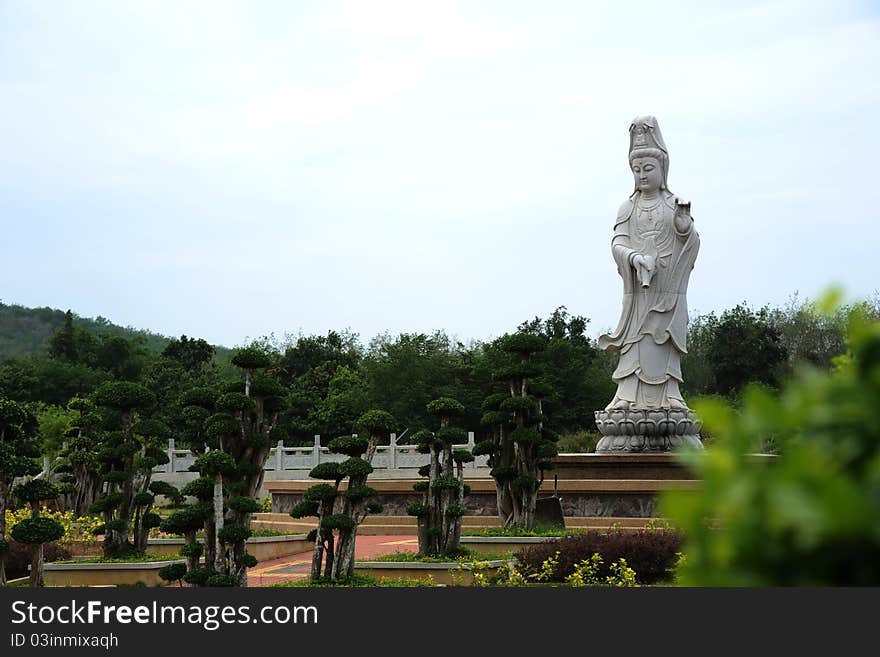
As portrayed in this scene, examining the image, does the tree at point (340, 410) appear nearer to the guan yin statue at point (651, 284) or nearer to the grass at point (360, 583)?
the guan yin statue at point (651, 284)

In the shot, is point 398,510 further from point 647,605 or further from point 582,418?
point 582,418

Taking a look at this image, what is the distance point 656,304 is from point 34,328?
187 ft

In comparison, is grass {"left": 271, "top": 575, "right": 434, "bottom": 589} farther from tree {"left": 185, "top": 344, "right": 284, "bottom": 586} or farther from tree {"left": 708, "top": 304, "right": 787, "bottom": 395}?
tree {"left": 708, "top": 304, "right": 787, "bottom": 395}

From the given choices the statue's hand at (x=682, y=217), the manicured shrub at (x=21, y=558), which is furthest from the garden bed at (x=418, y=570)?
the statue's hand at (x=682, y=217)

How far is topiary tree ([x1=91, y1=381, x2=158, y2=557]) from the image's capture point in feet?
36.2

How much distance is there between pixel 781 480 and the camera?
1080mm

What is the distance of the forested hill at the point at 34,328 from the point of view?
6164cm

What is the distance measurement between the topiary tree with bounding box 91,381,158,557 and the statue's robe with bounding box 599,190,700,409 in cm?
680

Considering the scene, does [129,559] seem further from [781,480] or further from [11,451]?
[781,480]

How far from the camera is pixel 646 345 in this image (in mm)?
15109

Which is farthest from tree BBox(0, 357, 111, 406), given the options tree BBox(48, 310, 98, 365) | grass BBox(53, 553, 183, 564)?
grass BBox(53, 553, 183, 564)

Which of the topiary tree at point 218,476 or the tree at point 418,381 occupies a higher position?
the tree at point 418,381

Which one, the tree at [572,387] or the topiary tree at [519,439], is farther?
the tree at [572,387]

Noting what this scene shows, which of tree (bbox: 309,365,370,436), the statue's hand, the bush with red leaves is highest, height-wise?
the statue's hand
